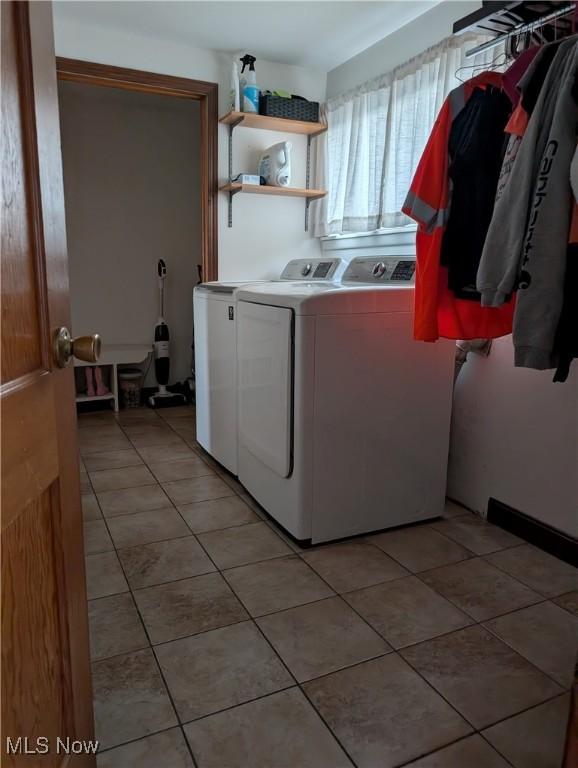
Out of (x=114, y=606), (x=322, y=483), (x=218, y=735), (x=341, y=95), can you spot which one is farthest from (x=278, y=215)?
(x=218, y=735)

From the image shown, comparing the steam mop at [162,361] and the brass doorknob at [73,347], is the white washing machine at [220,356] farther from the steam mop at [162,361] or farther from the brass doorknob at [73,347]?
the brass doorknob at [73,347]

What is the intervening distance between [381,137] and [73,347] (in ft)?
8.04

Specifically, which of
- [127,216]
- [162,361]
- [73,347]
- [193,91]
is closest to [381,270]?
[193,91]

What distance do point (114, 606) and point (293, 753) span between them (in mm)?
789

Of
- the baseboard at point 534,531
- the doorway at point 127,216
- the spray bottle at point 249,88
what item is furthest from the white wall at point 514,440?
the doorway at point 127,216

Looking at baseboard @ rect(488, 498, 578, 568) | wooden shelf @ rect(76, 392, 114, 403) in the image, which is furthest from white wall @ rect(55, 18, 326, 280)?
baseboard @ rect(488, 498, 578, 568)

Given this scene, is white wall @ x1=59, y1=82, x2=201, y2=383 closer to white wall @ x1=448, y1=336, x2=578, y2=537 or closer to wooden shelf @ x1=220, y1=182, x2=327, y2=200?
wooden shelf @ x1=220, y1=182, x2=327, y2=200

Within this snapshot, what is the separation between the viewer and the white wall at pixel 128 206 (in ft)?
13.1

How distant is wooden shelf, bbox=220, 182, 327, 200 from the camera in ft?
10.4

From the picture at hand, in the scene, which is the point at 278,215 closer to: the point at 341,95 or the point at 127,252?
the point at 341,95

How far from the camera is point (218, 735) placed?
4.20ft

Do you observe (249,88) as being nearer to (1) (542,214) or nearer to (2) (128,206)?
(2) (128,206)

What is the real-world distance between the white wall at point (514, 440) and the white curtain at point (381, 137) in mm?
938

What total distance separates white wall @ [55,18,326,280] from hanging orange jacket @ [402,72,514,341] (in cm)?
173
